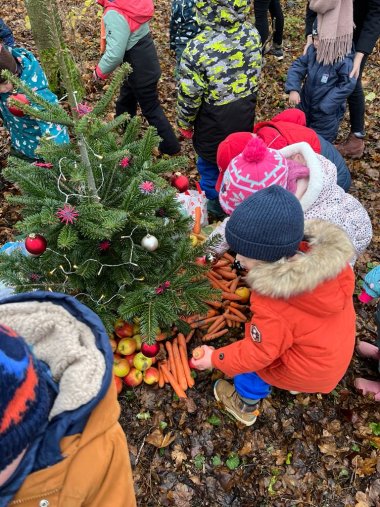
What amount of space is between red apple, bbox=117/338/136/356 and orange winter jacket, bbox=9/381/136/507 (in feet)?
5.47

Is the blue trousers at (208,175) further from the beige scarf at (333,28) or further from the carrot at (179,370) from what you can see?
the carrot at (179,370)

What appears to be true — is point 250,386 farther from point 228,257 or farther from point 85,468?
point 85,468

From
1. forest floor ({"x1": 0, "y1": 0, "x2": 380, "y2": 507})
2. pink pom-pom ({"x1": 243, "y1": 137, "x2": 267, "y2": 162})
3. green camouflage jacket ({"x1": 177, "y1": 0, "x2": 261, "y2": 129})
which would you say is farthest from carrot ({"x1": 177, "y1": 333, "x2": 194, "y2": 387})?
green camouflage jacket ({"x1": 177, "y1": 0, "x2": 261, "y2": 129})

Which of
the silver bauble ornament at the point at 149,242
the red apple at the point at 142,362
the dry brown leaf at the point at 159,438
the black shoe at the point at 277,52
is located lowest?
the dry brown leaf at the point at 159,438

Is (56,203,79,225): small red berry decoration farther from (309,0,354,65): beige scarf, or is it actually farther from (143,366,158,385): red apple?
(309,0,354,65): beige scarf

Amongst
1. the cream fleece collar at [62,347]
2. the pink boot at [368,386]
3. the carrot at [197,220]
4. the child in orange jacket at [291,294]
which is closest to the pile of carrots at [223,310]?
the carrot at [197,220]

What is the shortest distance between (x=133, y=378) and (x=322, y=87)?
387cm

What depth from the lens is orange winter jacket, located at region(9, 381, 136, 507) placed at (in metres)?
1.44

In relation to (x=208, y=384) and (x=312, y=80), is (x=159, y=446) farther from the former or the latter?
(x=312, y=80)

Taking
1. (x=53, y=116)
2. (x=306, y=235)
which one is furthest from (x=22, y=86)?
(x=306, y=235)

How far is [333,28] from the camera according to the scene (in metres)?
4.18

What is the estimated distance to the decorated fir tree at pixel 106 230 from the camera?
2.37m

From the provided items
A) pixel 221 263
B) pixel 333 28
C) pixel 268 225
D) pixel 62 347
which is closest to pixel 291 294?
pixel 268 225

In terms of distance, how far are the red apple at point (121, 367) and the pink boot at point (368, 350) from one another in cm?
215
